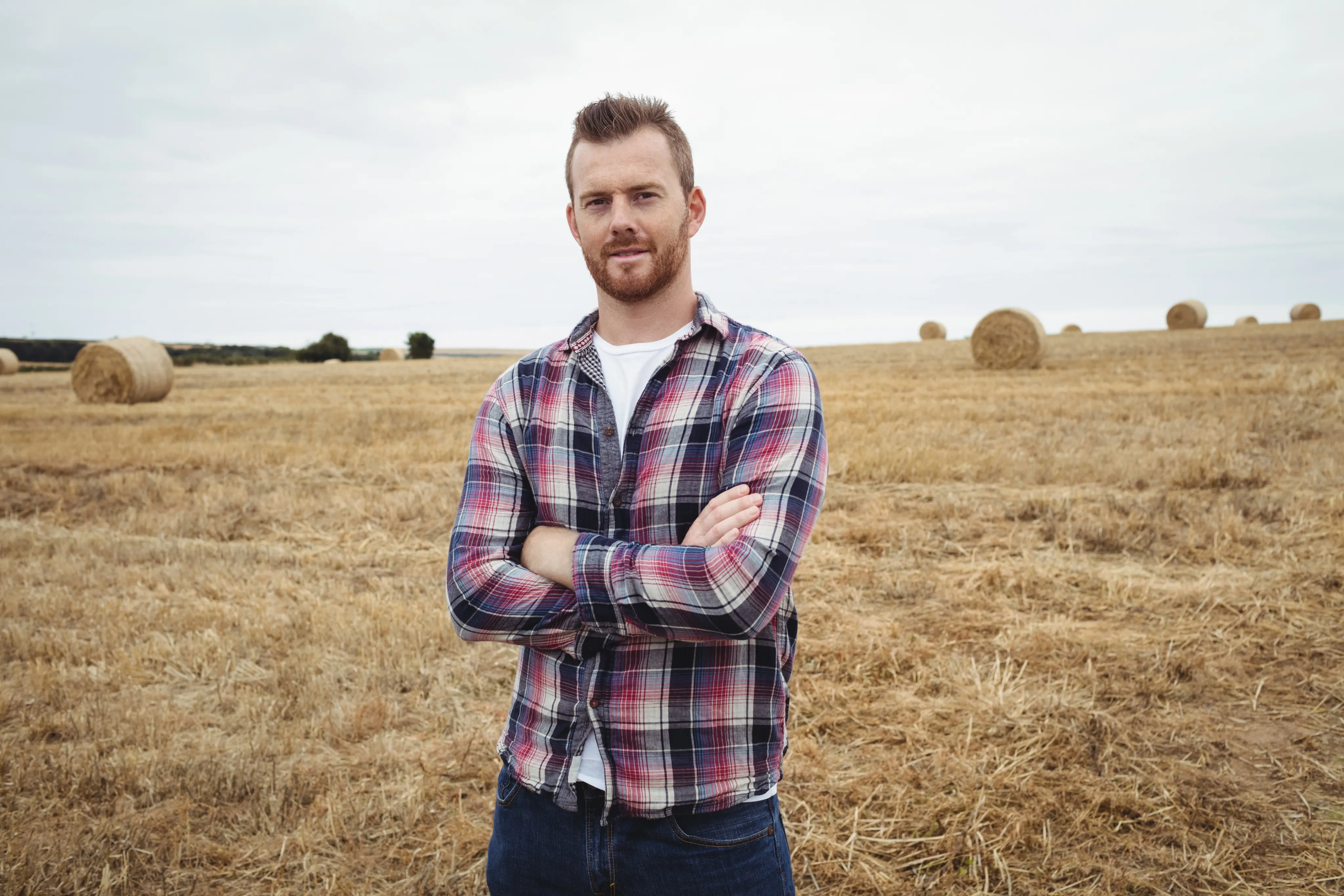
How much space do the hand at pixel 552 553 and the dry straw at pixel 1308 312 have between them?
171 feet

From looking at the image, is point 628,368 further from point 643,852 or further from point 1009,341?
point 1009,341

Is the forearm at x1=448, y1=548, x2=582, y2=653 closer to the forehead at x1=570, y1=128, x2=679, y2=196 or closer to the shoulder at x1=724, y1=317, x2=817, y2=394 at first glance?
the shoulder at x1=724, y1=317, x2=817, y2=394

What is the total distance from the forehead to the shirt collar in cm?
29

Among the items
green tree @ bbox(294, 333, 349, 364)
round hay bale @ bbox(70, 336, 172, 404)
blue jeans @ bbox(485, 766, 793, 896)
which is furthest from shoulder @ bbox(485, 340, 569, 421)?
green tree @ bbox(294, 333, 349, 364)

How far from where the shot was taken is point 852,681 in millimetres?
4605

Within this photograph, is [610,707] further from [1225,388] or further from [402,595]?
[1225,388]

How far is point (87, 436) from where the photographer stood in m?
13.0

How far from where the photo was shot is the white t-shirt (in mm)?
2127

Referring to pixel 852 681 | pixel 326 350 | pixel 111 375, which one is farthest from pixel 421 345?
pixel 852 681

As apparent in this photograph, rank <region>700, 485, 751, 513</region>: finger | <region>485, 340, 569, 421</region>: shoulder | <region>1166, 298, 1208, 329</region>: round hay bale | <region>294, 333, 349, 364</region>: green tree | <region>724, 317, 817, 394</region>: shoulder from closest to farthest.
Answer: <region>700, 485, 751, 513</region>: finger < <region>724, 317, 817, 394</region>: shoulder < <region>485, 340, 569, 421</region>: shoulder < <region>1166, 298, 1208, 329</region>: round hay bale < <region>294, 333, 349, 364</region>: green tree

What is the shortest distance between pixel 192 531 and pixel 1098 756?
24.0ft

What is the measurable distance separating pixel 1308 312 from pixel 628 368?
52.7 m

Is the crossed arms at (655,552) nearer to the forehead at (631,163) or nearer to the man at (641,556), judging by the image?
the man at (641,556)

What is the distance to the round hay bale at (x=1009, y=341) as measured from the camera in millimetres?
22641
